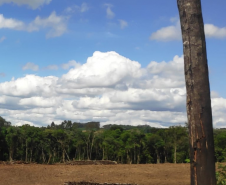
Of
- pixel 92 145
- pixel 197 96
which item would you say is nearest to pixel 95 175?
pixel 197 96

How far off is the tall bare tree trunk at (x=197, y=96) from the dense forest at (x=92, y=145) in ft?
83.3

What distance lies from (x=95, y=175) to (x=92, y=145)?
1841cm

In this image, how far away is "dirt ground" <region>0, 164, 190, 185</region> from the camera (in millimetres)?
12203

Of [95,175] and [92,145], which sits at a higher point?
[92,145]

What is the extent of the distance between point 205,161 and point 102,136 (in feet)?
100

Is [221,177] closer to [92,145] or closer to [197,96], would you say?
[197,96]

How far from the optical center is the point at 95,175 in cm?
1362

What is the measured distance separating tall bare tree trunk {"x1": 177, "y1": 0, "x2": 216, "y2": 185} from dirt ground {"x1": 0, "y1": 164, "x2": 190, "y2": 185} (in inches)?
371

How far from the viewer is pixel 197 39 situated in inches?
109

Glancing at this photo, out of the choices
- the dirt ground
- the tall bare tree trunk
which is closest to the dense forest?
the dirt ground

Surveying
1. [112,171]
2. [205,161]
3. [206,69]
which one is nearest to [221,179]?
[205,161]

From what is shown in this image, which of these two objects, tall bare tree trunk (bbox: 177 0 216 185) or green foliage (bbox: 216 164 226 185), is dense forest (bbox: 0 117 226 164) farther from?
tall bare tree trunk (bbox: 177 0 216 185)

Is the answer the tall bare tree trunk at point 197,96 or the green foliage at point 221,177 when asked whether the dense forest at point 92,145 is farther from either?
the tall bare tree trunk at point 197,96

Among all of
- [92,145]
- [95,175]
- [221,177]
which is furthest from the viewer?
[92,145]
